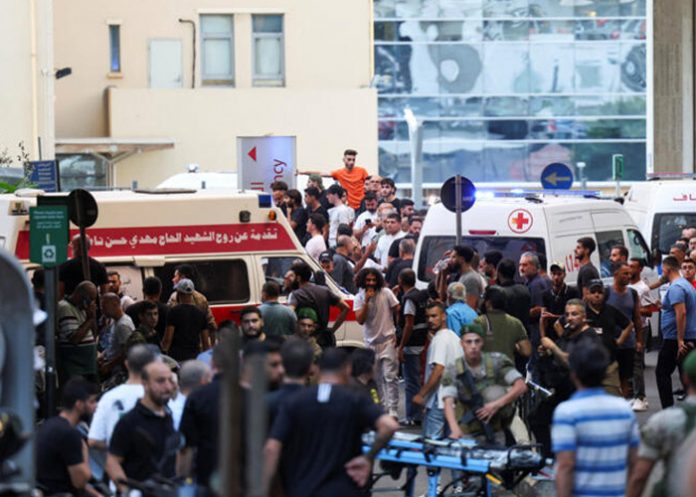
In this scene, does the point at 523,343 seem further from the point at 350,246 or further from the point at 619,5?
the point at 619,5

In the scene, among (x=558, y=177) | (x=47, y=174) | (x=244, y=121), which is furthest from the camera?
(x=244, y=121)

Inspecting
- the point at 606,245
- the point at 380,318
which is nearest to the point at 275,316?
the point at 380,318

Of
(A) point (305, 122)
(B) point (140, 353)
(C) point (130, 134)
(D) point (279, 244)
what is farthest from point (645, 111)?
(B) point (140, 353)

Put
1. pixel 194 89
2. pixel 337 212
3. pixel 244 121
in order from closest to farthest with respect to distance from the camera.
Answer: pixel 337 212, pixel 244 121, pixel 194 89

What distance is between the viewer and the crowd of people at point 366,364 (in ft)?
32.2

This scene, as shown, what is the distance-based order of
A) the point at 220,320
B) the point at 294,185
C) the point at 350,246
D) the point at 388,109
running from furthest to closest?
the point at 388,109
the point at 294,185
the point at 350,246
the point at 220,320

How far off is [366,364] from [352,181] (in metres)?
16.2

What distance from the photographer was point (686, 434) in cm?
959

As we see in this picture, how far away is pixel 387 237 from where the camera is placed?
24562 mm

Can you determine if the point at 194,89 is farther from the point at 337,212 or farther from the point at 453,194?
the point at 453,194

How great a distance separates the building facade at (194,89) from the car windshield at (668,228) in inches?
921

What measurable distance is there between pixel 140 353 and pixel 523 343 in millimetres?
5245

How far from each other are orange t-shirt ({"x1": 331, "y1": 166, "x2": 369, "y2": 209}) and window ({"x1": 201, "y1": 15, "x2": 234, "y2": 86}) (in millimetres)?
22876

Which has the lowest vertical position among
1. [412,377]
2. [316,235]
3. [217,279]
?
[412,377]
